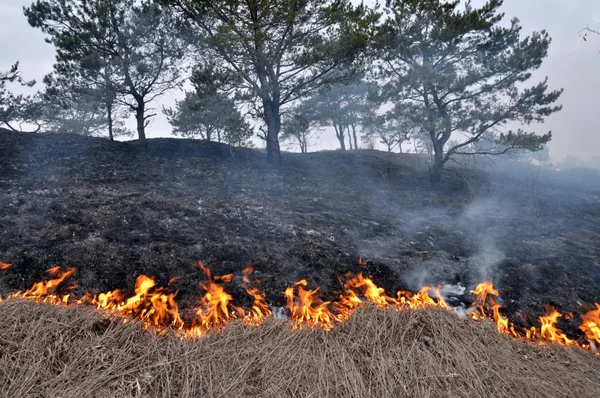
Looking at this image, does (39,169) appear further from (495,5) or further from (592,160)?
(592,160)

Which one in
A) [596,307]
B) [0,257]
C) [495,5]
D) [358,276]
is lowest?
[596,307]

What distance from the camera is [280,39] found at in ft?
43.3

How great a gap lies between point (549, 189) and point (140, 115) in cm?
2162

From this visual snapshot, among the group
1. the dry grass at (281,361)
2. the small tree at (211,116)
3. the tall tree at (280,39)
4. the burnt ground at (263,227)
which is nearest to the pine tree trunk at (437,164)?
the burnt ground at (263,227)

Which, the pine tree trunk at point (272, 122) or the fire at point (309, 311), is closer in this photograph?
the fire at point (309, 311)

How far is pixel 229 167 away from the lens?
1488 cm

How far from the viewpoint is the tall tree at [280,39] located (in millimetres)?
12523

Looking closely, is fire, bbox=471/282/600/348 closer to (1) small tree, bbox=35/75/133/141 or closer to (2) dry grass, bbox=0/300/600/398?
(2) dry grass, bbox=0/300/600/398

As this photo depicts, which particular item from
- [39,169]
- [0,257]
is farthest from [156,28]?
[0,257]

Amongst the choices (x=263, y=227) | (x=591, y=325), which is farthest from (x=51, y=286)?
(x=591, y=325)

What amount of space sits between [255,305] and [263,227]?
3.34 m

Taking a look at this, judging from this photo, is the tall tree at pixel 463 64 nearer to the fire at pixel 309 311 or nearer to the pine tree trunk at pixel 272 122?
the pine tree trunk at pixel 272 122

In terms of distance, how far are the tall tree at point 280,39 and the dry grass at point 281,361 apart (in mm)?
10707

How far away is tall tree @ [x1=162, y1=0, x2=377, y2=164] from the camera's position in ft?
41.1
